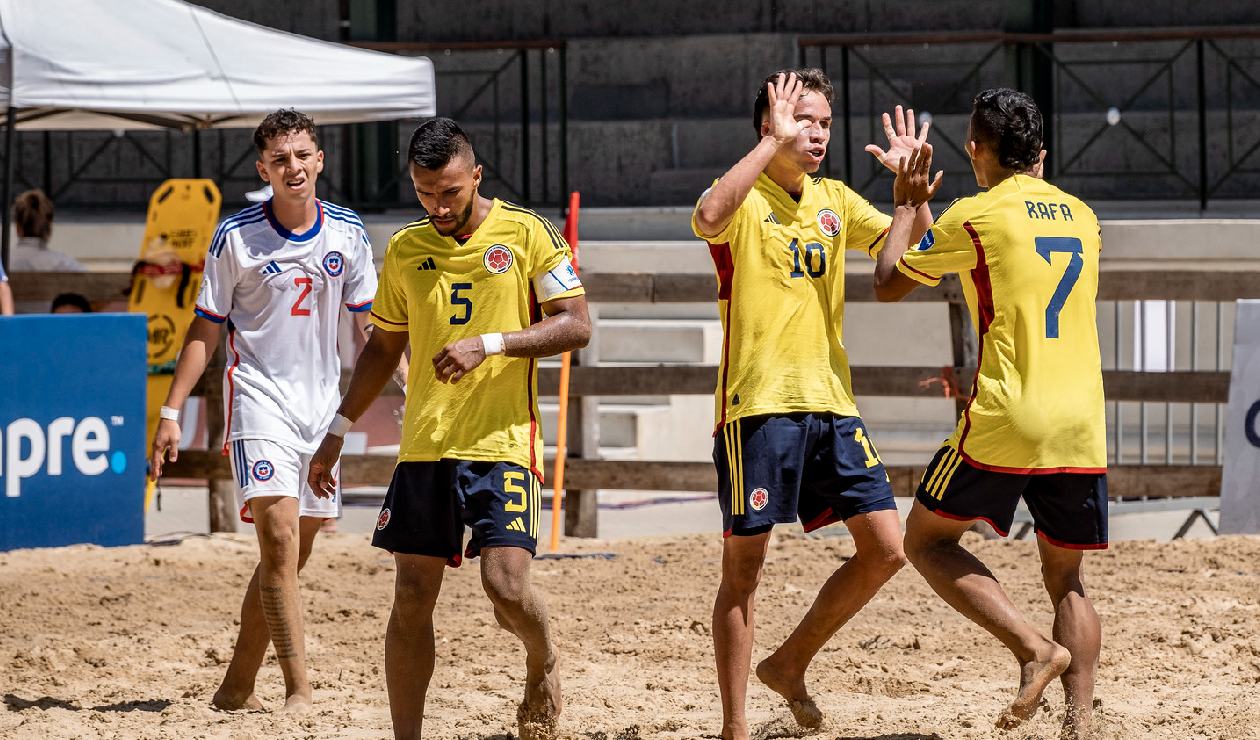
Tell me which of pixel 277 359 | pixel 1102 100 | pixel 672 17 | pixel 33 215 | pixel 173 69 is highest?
pixel 672 17

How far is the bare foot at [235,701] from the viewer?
577 cm

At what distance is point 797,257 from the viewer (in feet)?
16.1

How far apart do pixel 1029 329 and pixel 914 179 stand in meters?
0.56

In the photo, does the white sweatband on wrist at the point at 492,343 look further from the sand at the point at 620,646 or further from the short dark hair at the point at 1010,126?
the short dark hair at the point at 1010,126

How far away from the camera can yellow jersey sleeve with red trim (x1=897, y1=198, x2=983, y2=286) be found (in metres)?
4.73

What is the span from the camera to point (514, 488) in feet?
15.6

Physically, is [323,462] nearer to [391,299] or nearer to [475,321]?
[391,299]

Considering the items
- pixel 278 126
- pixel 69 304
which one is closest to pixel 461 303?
pixel 278 126

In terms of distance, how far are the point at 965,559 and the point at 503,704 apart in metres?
1.77

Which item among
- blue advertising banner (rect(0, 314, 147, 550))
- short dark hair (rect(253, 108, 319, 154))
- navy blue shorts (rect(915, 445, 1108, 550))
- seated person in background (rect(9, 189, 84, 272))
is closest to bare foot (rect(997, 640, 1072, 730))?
navy blue shorts (rect(915, 445, 1108, 550))

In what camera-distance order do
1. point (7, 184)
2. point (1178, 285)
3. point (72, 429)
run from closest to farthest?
1. point (1178, 285)
2. point (72, 429)
3. point (7, 184)

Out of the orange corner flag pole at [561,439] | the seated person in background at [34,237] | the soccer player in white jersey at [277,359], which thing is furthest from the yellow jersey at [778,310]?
the seated person in background at [34,237]

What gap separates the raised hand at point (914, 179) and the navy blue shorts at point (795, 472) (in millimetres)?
655

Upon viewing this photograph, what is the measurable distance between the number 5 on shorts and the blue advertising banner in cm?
463
